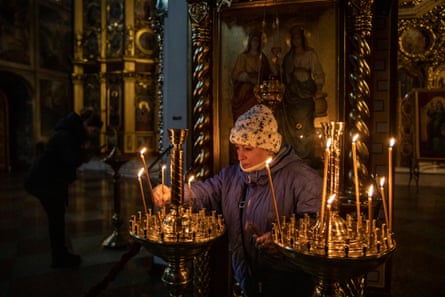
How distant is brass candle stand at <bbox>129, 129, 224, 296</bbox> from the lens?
175 centimetres

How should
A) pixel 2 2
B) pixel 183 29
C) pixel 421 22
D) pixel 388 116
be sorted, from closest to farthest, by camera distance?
pixel 388 116 < pixel 183 29 < pixel 421 22 < pixel 2 2

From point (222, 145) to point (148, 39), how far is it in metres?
14.6

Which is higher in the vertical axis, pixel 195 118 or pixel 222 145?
pixel 195 118

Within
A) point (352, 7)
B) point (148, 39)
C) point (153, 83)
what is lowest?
point (352, 7)

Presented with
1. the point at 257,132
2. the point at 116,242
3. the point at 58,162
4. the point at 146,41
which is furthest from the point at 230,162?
the point at 146,41

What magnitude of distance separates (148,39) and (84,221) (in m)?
11.8

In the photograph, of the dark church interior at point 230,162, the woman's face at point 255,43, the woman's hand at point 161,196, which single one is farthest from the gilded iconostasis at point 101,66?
the woman's hand at point 161,196

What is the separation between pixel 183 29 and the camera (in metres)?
3.90

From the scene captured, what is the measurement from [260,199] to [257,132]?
39 cm

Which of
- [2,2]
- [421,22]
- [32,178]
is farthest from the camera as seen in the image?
[2,2]

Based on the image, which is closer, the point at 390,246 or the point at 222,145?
A: the point at 390,246

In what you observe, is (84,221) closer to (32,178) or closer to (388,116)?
(32,178)

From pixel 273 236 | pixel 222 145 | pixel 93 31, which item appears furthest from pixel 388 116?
pixel 93 31

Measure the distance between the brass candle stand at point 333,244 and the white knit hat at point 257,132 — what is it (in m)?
0.56
